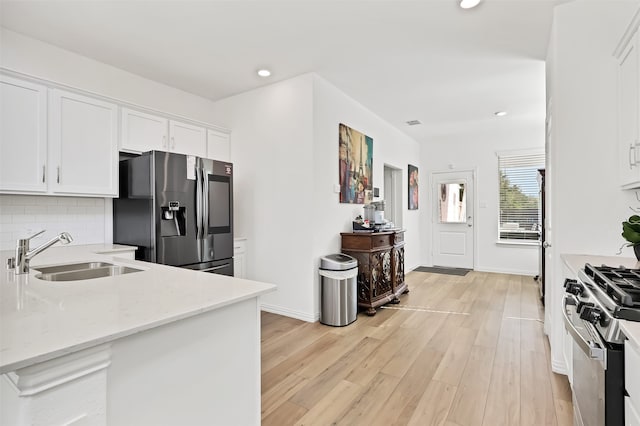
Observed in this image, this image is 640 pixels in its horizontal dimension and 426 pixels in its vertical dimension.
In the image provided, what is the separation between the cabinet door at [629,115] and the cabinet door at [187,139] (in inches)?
148

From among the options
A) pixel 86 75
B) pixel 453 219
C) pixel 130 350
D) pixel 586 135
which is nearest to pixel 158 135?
pixel 86 75

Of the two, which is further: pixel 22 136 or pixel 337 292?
pixel 337 292

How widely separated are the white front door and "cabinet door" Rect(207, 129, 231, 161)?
452 centimetres

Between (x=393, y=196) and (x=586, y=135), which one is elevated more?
(x=586, y=135)

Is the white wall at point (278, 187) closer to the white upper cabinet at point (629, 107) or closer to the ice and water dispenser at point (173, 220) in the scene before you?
the ice and water dispenser at point (173, 220)

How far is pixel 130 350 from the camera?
0.91 meters

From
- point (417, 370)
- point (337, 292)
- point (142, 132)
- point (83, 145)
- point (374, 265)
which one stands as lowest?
point (417, 370)

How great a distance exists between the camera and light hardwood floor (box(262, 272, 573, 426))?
74.0 inches

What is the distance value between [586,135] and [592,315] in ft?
5.48

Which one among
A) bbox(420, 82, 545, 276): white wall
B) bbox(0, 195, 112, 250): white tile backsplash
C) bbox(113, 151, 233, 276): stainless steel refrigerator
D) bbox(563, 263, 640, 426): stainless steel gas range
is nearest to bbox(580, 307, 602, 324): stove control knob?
bbox(563, 263, 640, 426): stainless steel gas range

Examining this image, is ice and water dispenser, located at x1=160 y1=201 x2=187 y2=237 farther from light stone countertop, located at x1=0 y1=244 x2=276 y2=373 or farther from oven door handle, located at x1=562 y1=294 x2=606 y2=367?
oven door handle, located at x1=562 y1=294 x2=606 y2=367

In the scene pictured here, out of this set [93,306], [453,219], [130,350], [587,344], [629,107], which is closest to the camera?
[130,350]

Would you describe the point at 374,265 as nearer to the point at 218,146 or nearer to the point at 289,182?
the point at 289,182

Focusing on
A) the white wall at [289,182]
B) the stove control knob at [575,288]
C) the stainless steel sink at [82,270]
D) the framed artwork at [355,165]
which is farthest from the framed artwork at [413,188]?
the stainless steel sink at [82,270]
